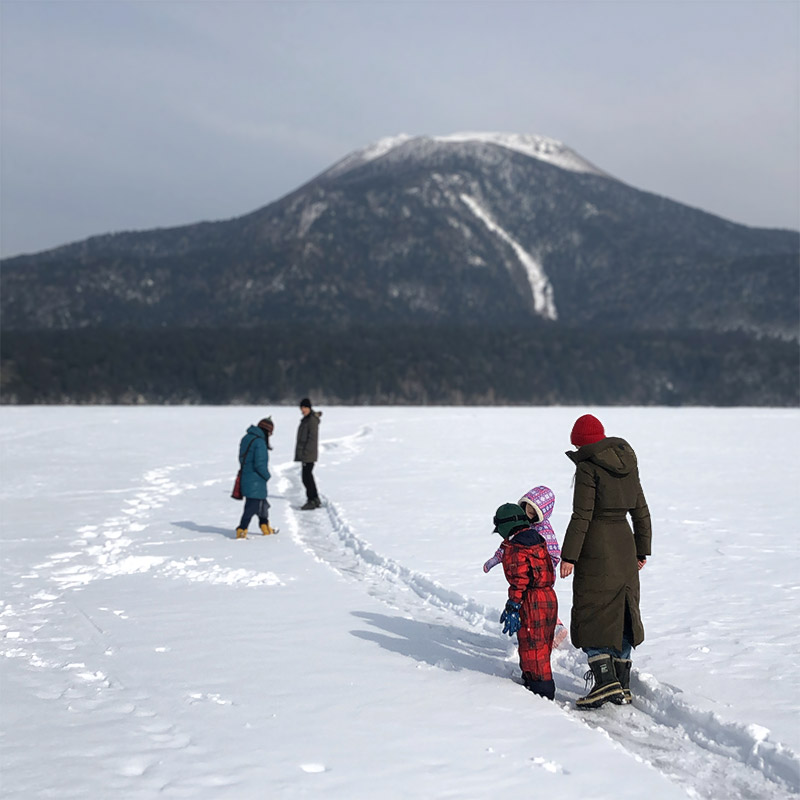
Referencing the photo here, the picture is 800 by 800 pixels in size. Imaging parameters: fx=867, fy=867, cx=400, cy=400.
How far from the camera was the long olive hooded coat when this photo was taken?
4926 millimetres

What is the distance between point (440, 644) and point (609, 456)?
2218 mm

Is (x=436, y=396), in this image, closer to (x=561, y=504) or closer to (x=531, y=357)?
(x=531, y=357)

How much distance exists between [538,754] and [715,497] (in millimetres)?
11513

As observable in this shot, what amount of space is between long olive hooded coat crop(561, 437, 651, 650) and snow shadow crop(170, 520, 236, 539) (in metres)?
6.73

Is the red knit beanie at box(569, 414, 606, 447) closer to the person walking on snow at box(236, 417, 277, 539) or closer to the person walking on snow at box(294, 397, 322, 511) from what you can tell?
the person walking on snow at box(236, 417, 277, 539)

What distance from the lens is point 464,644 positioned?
636 centimetres

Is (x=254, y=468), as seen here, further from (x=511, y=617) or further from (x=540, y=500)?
(x=511, y=617)

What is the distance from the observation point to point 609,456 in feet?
16.1

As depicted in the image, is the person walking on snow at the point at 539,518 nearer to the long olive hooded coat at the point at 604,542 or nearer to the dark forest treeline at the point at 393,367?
the long olive hooded coat at the point at 604,542

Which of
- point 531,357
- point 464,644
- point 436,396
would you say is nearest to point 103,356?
point 436,396

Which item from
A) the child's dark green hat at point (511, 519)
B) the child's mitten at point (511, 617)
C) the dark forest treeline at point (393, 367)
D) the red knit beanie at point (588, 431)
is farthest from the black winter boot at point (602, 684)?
the dark forest treeline at point (393, 367)

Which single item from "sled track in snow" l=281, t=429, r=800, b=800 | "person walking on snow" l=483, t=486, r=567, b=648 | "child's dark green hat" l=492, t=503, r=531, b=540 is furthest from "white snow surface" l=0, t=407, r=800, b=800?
"child's dark green hat" l=492, t=503, r=531, b=540

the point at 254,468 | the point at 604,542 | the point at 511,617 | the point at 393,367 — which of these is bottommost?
the point at 511,617

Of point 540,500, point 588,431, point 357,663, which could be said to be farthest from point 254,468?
point 588,431
